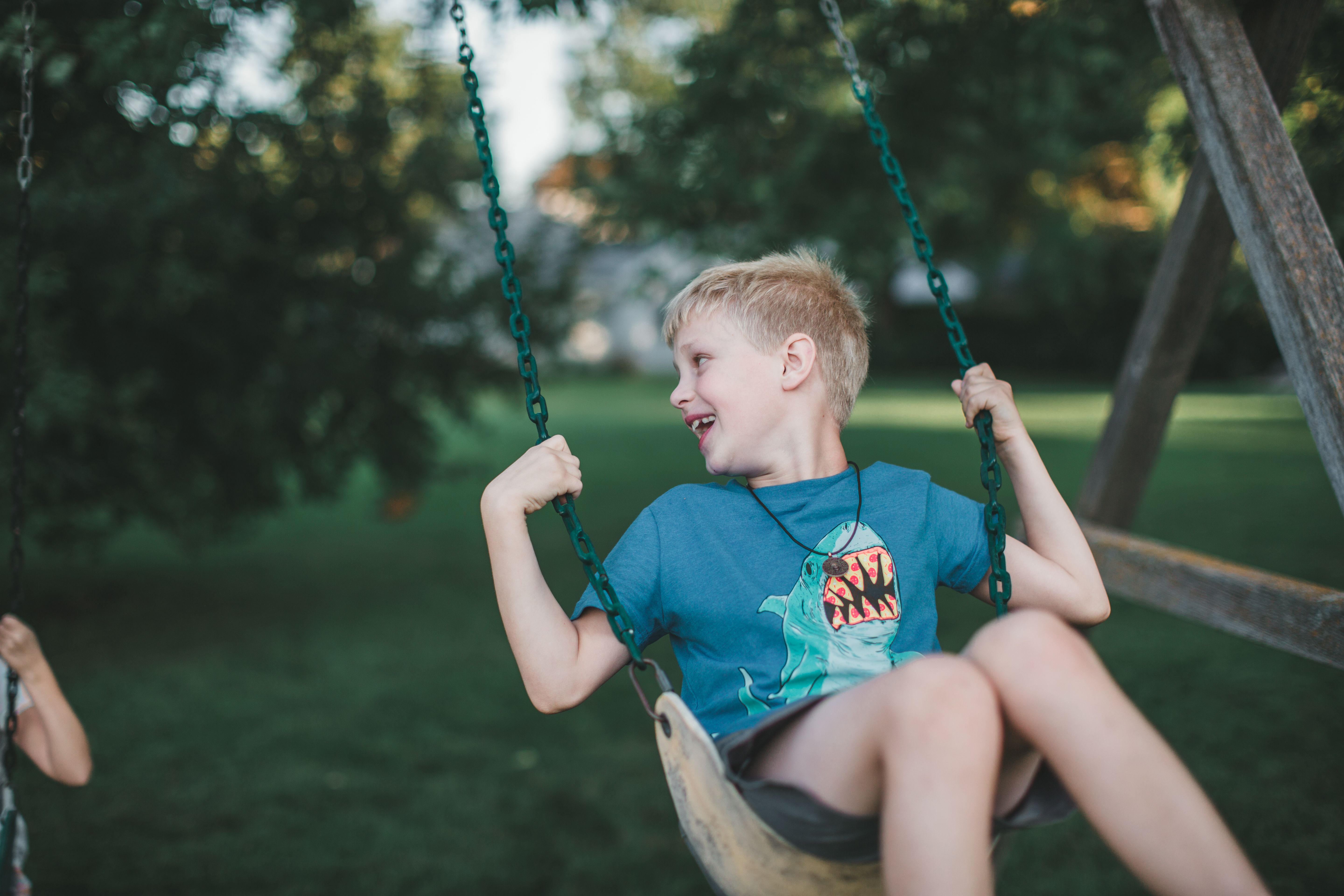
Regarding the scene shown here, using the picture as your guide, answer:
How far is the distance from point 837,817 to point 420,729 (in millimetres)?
3647

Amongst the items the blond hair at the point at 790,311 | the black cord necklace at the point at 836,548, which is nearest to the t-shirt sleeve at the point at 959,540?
the black cord necklace at the point at 836,548

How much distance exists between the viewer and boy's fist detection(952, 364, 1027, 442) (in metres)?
1.94

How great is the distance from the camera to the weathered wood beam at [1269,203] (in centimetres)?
193

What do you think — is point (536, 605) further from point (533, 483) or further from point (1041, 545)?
point (1041, 545)

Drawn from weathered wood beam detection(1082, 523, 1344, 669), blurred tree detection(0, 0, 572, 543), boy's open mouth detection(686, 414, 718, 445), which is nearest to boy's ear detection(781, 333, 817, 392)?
boy's open mouth detection(686, 414, 718, 445)

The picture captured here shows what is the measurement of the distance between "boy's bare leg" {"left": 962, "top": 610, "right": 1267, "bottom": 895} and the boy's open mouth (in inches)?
27.5

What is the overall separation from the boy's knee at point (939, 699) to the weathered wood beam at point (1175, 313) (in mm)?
1916

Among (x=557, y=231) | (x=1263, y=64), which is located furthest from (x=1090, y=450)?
(x=1263, y=64)

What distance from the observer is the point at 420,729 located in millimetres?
4809

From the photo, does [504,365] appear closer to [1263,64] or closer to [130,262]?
[130,262]

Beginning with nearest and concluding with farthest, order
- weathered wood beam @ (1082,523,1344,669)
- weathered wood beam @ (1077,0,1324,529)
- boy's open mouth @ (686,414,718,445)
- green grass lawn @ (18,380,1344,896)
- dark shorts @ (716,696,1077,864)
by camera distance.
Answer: dark shorts @ (716,696,1077,864), boy's open mouth @ (686,414,718,445), weathered wood beam @ (1082,523,1344,669), weathered wood beam @ (1077,0,1324,529), green grass lawn @ (18,380,1344,896)

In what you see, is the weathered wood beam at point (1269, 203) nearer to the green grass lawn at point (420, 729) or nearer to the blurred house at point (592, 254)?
the blurred house at point (592, 254)

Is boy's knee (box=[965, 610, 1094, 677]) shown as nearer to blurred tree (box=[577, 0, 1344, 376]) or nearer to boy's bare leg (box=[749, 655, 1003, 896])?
boy's bare leg (box=[749, 655, 1003, 896])

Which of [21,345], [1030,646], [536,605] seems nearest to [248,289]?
[21,345]
